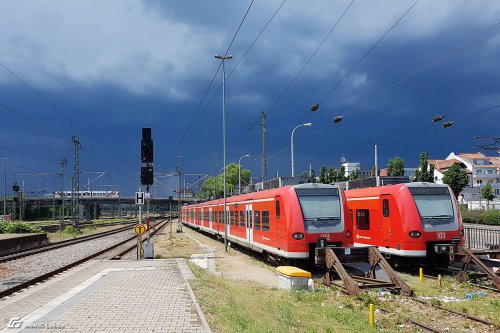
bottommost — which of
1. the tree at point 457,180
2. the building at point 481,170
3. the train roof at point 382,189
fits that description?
the train roof at point 382,189

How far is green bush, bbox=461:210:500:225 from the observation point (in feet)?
140

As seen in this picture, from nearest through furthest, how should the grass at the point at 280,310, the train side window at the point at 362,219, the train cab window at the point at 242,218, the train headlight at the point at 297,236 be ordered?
1. the grass at the point at 280,310
2. the train headlight at the point at 297,236
3. the train side window at the point at 362,219
4. the train cab window at the point at 242,218

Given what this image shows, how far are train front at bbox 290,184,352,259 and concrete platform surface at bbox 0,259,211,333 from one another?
3816 millimetres

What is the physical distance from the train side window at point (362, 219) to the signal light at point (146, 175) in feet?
27.6

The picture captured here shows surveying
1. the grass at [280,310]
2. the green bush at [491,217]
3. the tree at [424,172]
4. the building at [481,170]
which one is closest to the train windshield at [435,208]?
the grass at [280,310]

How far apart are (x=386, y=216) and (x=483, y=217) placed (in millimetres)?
31718

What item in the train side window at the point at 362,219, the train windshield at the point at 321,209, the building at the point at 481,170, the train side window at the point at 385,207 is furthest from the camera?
the building at the point at 481,170

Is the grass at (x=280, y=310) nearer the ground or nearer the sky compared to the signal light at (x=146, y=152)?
nearer the ground

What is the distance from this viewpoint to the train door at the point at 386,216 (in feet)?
54.5

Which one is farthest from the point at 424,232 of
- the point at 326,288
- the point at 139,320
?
the point at 139,320

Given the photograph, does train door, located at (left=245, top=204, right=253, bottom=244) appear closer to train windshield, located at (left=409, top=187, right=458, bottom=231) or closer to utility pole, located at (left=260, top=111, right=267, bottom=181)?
train windshield, located at (left=409, top=187, right=458, bottom=231)

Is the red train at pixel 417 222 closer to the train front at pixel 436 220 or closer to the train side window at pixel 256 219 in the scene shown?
the train front at pixel 436 220

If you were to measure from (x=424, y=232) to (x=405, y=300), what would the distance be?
14.9 feet

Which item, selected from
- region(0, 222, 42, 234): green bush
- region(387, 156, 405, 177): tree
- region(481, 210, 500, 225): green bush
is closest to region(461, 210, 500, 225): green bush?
region(481, 210, 500, 225): green bush
